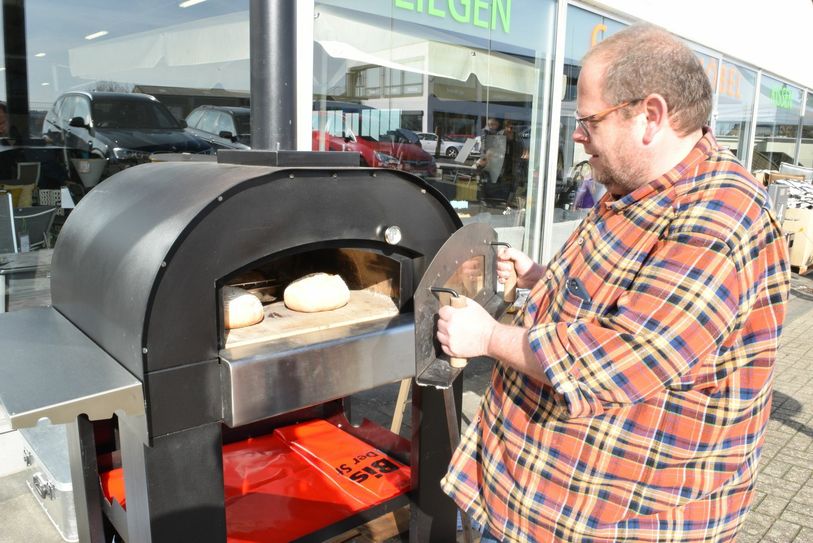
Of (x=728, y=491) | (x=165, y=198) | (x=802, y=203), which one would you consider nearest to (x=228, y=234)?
(x=165, y=198)

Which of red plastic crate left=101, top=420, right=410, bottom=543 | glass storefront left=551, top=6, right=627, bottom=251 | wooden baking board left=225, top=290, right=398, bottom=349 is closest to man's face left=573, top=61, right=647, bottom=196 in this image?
wooden baking board left=225, top=290, right=398, bottom=349

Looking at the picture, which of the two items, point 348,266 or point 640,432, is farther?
point 348,266

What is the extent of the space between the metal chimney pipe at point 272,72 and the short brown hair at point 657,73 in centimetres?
106

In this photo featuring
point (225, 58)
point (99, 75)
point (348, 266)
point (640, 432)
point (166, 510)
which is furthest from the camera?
point (225, 58)

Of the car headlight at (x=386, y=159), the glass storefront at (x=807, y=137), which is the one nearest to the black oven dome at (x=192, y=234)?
the car headlight at (x=386, y=159)

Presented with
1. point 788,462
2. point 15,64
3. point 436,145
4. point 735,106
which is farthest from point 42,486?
point 735,106

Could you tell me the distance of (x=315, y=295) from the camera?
6.20 feet

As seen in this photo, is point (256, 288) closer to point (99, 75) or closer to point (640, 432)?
point (640, 432)

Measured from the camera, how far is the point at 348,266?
A: 2.26 m

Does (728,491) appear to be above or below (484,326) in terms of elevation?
below

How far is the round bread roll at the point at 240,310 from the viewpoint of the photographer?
5.57ft

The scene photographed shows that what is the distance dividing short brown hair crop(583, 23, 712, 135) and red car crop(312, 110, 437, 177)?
231cm

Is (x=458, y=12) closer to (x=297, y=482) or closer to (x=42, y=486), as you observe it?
(x=297, y=482)

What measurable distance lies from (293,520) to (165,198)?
1157mm
